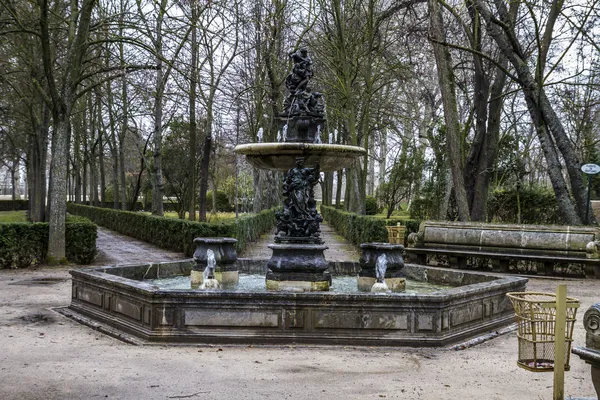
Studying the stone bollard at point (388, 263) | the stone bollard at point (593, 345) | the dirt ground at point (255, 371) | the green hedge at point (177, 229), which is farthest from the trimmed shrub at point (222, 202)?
the stone bollard at point (593, 345)

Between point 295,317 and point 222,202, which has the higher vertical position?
point 222,202

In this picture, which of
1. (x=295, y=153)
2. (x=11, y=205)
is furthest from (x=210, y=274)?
(x=11, y=205)

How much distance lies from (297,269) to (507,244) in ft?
24.6

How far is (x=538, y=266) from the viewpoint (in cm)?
1436

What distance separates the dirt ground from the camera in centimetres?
540

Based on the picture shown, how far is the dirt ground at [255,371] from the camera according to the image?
17.7 feet

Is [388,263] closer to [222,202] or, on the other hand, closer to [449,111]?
[449,111]

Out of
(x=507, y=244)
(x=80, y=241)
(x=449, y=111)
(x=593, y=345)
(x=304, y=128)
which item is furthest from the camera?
(x=449, y=111)

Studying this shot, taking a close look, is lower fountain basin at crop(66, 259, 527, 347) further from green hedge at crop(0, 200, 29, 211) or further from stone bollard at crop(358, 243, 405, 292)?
green hedge at crop(0, 200, 29, 211)

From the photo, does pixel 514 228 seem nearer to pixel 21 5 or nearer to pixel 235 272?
pixel 235 272

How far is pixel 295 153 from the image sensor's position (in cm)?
886

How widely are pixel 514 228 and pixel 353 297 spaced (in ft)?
28.2

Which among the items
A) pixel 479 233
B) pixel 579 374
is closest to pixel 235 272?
pixel 579 374

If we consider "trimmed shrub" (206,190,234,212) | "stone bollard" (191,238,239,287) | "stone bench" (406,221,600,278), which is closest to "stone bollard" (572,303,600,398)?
"stone bollard" (191,238,239,287)
